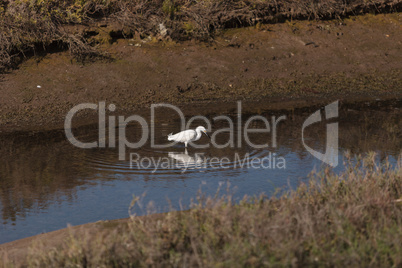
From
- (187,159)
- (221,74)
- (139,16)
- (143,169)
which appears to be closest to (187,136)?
(187,159)

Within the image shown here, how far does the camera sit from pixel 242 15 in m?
16.3

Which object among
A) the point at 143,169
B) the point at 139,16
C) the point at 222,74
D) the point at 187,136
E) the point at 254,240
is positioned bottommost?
the point at 143,169

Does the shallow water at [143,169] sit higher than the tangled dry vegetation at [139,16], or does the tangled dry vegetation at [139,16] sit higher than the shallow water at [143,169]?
the tangled dry vegetation at [139,16]

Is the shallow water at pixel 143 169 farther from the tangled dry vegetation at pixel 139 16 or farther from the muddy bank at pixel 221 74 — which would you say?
the tangled dry vegetation at pixel 139 16

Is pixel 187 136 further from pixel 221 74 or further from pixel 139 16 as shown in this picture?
pixel 139 16

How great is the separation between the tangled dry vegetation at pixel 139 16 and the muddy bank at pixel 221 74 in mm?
315

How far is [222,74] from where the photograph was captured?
14633mm

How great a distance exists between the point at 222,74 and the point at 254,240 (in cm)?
1004

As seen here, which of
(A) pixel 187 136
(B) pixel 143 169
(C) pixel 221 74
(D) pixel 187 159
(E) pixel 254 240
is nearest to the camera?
(E) pixel 254 240

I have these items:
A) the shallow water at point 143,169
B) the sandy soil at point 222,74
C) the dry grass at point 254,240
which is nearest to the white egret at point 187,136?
the shallow water at point 143,169

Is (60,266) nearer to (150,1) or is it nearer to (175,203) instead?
(175,203)

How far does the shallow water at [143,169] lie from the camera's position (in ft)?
23.6

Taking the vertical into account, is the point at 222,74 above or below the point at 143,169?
above

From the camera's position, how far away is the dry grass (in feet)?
15.4
